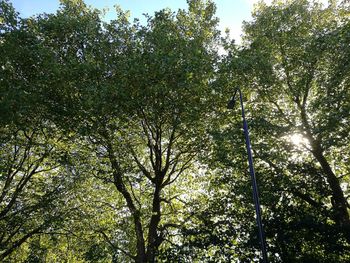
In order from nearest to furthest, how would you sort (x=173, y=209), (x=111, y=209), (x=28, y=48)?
1. (x=28, y=48)
2. (x=111, y=209)
3. (x=173, y=209)

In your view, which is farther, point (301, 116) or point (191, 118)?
point (301, 116)

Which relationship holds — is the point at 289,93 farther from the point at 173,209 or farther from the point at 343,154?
the point at 173,209

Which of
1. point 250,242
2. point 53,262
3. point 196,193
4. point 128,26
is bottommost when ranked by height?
point 250,242

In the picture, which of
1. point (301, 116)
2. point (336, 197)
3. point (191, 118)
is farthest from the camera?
point (301, 116)

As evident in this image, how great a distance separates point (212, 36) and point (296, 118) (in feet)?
22.3

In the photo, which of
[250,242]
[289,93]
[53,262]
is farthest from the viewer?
[53,262]

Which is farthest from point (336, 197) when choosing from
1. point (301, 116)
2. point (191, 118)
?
point (191, 118)

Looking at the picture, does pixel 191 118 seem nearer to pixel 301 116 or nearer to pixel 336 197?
pixel 301 116

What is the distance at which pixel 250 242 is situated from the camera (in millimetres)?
14641

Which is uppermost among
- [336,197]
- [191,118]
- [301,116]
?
[301,116]

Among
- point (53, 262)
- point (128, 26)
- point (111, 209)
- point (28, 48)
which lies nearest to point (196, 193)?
point (111, 209)

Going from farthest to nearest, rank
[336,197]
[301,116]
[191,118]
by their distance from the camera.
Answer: [301,116] < [191,118] < [336,197]

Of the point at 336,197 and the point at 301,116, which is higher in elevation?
the point at 301,116

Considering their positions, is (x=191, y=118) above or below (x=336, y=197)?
above
